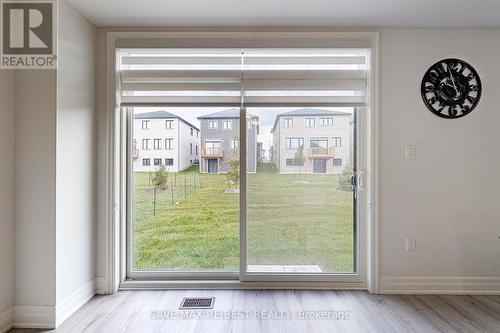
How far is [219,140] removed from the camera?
286 centimetres

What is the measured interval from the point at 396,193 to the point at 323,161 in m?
0.70

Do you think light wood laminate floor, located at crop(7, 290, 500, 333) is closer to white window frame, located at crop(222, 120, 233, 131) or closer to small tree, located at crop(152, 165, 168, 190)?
small tree, located at crop(152, 165, 168, 190)

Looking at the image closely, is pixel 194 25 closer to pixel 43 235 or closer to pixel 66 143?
pixel 66 143

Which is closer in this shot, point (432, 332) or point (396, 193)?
point (432, 332)

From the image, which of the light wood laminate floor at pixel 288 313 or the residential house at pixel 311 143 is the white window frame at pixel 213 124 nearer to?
the residential house at pixel 311 143

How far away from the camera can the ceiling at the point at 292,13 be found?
7.47 feet

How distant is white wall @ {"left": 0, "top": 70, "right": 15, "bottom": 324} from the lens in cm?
203

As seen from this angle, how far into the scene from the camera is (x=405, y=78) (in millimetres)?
2697

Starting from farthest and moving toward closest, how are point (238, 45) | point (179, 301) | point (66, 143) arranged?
point (238, 45)
point (179, 301)
point (66, 143)

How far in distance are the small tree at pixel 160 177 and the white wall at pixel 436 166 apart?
2.02 metres

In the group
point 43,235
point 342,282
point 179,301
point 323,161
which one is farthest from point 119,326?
point 323,161

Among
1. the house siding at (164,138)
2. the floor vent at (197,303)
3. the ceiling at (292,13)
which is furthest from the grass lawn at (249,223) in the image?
the ceiling at (292,13)

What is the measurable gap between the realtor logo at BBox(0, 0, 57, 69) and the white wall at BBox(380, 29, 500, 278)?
8.81 ft

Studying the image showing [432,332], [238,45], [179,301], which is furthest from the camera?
[238,45]
